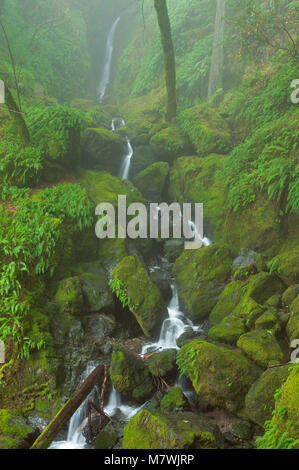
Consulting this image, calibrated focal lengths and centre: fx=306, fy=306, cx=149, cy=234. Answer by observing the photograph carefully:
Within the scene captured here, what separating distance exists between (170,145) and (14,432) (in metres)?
10.2

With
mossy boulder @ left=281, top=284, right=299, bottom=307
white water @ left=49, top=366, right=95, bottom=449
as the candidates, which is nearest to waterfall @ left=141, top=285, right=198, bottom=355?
white water @ left=49, top=366, right=95, bottom=449

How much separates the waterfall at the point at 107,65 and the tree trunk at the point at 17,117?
47.6ft

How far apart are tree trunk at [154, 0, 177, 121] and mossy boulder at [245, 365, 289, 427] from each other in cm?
1149

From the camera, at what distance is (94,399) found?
5.31m

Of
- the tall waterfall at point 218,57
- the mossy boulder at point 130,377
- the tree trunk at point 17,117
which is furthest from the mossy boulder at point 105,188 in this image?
the tall waterfall at point 218,57

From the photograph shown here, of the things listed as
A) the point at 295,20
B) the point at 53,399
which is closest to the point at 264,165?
the point at 295,20

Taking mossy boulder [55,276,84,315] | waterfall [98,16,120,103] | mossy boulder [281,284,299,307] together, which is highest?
waterfall [98,16,120,103]

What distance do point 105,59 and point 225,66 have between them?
13813 mm

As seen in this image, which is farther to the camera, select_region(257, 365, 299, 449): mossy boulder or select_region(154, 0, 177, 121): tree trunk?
select_region(154, 0, 177, 121): tree trunk

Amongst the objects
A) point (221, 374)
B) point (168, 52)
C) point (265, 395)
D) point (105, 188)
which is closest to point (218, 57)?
point (168, 52)

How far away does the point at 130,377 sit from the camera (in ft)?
17.5

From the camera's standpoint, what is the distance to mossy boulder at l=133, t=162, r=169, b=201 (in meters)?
11.2

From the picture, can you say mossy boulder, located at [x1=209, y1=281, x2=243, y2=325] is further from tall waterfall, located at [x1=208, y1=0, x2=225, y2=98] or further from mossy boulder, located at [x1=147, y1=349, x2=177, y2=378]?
tall waterfall, located at [x1=208, y1=0, x2=225, y2=98]
